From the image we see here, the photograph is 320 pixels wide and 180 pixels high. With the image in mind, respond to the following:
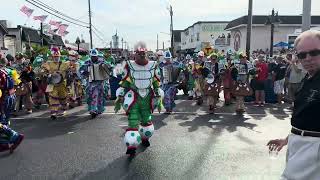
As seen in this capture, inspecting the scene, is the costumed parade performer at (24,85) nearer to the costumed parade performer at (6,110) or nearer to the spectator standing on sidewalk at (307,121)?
the costumed parade performer at (6,110)

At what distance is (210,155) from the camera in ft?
23.0

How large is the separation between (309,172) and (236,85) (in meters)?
9.34

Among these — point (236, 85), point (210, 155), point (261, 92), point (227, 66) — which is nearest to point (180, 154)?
point (210, 155)

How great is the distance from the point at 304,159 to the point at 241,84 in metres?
9.27

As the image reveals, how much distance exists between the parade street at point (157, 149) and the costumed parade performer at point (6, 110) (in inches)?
7.3

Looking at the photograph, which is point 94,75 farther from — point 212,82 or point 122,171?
point 122,171

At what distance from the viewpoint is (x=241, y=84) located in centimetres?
1199

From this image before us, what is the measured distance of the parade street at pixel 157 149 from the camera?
6.09 meters

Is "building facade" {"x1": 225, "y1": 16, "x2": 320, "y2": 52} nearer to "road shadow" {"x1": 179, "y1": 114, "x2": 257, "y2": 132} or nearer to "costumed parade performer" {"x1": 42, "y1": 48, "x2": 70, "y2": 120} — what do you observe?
"road shadow" {"x1": 179, "y1": 114, "x2": 257, "y2": 132}

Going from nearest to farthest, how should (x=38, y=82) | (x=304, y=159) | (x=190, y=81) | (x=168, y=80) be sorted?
1. (x=304, y=159)
2. (x=168, y=80)
3. (x=38, y=82)
4. (x=190, y=81)

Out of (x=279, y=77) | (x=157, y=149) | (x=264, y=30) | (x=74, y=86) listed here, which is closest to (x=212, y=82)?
(x=279, y=77)

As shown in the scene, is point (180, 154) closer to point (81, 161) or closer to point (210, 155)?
point (210, 155)

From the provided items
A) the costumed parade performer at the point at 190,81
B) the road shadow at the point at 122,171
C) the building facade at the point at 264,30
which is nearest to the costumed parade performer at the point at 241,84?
the costumed parade performer at the point at 190,81

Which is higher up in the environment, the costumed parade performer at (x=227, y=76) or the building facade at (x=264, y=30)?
the building facade at (x=264, y=30)
